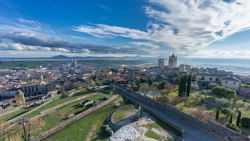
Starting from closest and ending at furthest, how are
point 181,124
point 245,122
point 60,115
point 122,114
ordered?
point 245,122, point 181,124, point 122,114, point 60,115

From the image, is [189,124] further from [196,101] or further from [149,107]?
[196,101]

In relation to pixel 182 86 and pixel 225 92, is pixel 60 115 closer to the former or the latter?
pixel 182 86

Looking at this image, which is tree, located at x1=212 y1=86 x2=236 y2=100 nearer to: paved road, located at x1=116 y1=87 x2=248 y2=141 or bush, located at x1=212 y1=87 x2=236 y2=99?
bush, located at x1=212 y1=87 x2=236 y2=99

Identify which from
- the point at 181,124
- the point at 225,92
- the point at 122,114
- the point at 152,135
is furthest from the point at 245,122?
the point at 122,114

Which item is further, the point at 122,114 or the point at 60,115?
the point at 60,115

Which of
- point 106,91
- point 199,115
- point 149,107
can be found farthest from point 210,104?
point 106,91

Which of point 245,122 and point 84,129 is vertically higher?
point 245,122

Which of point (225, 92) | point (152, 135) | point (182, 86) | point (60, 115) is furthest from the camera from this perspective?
point (182, 86)

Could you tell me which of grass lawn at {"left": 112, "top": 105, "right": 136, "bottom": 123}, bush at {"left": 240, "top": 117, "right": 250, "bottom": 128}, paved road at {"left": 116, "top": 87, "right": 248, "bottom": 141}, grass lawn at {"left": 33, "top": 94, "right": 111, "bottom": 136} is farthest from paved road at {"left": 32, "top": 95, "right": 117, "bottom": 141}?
bush at {"left": 240, "top": 117, "right": 250, "bottom": 128}
